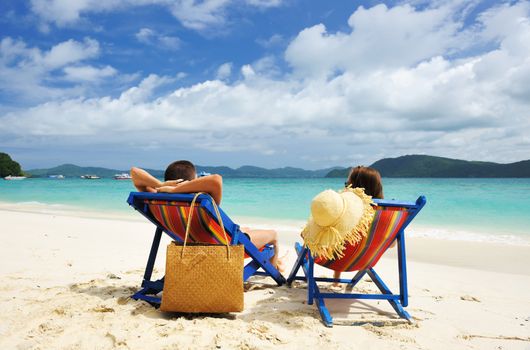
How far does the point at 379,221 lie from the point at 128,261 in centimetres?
356

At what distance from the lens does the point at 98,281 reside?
4.09 metres

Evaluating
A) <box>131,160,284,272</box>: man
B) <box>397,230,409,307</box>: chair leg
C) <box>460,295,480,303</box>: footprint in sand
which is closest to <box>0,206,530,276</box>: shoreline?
<box>460,295,480,303</box>: footprint in sand

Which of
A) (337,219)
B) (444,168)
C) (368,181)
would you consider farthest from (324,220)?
(444,168)

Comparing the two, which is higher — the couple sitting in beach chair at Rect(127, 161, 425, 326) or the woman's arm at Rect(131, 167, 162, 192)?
the woman's arm at Rect(131, 167, 162, 192)

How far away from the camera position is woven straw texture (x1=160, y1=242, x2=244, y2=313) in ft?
9.39

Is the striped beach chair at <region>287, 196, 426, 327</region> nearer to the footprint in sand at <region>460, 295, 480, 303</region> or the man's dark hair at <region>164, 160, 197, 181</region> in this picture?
the footprint in sand at <region>460, 295, 480, 303</region>

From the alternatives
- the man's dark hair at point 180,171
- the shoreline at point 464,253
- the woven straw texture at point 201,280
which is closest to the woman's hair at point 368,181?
the woven straw texture at point 201,280

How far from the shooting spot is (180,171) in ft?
11.3

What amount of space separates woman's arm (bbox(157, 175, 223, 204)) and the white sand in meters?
0.89

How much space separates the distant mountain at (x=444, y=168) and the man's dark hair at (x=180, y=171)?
77.1 m

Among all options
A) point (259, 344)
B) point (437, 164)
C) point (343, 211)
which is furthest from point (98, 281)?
point (437, 164)

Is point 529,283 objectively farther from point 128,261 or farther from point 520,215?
point 520,215

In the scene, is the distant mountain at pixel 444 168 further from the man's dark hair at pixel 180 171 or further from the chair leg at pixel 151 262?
the chair leg at pixel 151 262

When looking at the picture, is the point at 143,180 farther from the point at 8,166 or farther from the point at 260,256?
the point at 8,166
